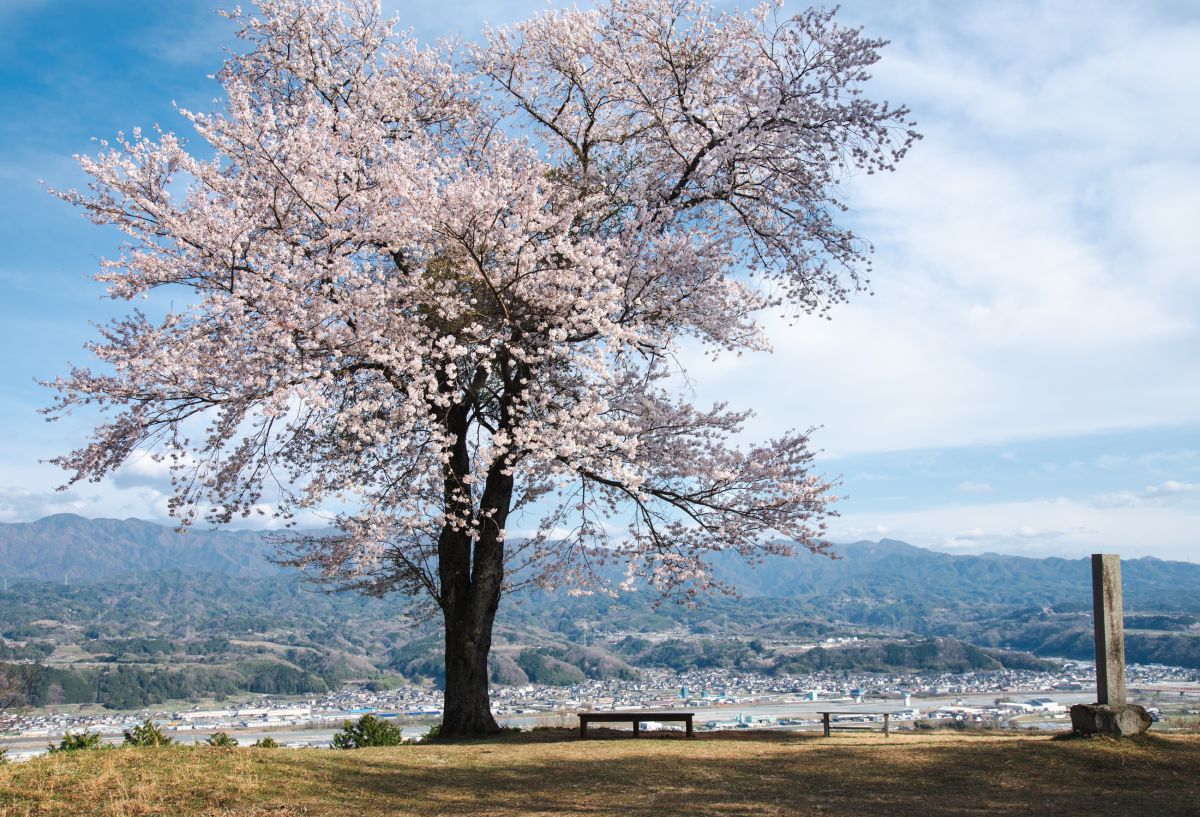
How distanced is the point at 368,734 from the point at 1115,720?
11986 millimetres

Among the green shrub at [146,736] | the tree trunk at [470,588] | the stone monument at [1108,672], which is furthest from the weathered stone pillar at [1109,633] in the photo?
the green shrub at [146,736]

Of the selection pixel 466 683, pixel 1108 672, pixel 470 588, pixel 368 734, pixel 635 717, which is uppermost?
pixel 470 588

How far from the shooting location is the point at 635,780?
10.4m

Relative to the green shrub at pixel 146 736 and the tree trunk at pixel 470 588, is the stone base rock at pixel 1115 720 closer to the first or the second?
the tree trunk at pixel 470 588

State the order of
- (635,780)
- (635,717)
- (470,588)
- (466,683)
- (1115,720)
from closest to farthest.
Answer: (635,780) → (1115,720) → (635,717) → (466,683) → (470,588)

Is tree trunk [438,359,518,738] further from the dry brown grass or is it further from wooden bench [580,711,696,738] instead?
the dry brown grass

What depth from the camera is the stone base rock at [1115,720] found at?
39.8 feet

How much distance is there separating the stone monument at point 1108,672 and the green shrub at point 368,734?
11.2 m

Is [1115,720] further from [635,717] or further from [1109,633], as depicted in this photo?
[635,717]

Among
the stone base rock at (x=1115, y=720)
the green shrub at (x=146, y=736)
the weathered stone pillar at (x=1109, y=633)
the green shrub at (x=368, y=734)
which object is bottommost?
the green shrub at (x=368, y=734)

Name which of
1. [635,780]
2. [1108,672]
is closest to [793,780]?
[635,780]

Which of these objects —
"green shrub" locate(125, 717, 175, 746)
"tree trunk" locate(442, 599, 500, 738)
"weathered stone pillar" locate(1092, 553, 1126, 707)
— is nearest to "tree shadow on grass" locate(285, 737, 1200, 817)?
"weathered stone pillar" locate(1092, 553, 1126, 707)

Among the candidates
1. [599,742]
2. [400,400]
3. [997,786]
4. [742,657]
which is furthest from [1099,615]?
[742,657]

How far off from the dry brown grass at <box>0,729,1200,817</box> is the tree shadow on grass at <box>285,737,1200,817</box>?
0.08ft
